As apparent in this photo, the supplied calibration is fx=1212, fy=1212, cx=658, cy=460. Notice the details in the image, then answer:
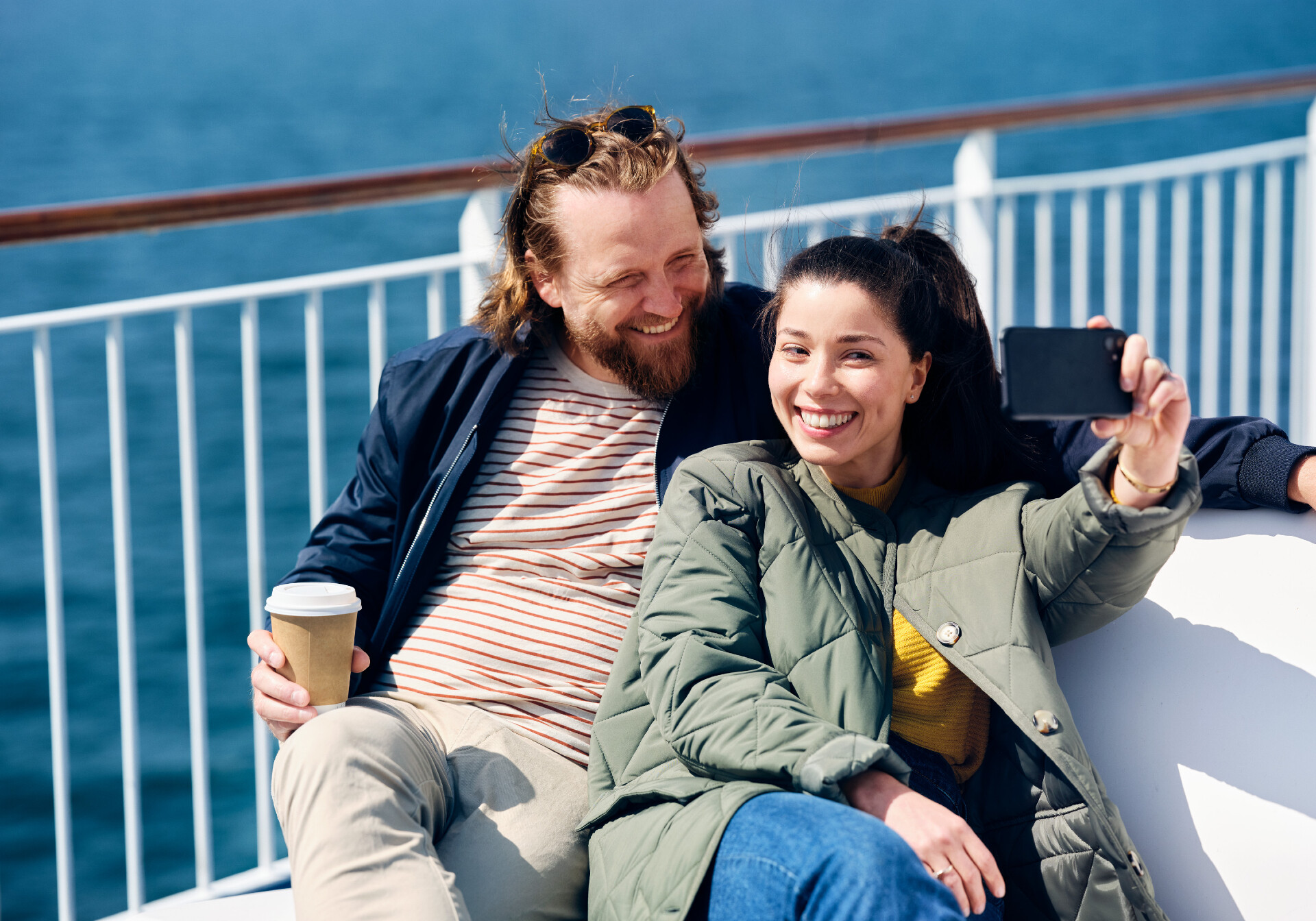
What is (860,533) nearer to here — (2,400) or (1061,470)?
(1061,470)

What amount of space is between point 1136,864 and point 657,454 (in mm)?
951

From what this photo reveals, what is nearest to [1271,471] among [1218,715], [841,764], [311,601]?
[1218,715]

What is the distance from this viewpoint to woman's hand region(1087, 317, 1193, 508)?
4.66 ft

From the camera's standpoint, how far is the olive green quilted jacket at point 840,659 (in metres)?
1.48

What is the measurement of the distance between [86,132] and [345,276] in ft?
70.0

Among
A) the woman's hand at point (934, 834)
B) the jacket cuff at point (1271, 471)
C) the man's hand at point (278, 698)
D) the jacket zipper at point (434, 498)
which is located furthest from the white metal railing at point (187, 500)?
the jacket cuff at point (1271, 471)

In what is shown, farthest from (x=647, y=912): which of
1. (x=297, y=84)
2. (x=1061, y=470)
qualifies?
(x=297, y=84)

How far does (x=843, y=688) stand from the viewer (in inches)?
61.2

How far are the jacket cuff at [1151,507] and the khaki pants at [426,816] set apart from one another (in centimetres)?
86

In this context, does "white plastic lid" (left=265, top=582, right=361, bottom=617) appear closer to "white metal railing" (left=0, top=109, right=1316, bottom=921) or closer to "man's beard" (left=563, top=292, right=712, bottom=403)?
"man's beard" (left=563, top=292, right=712, bottom=403)

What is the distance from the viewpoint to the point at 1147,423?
144 cm

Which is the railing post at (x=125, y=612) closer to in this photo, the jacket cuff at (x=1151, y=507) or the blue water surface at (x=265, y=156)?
the blue water surface at (x=265, y=156)

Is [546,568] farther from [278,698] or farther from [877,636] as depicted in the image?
[877,636]

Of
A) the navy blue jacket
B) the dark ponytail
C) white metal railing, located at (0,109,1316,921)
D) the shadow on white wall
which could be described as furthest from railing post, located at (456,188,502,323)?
the shadow on white wall
